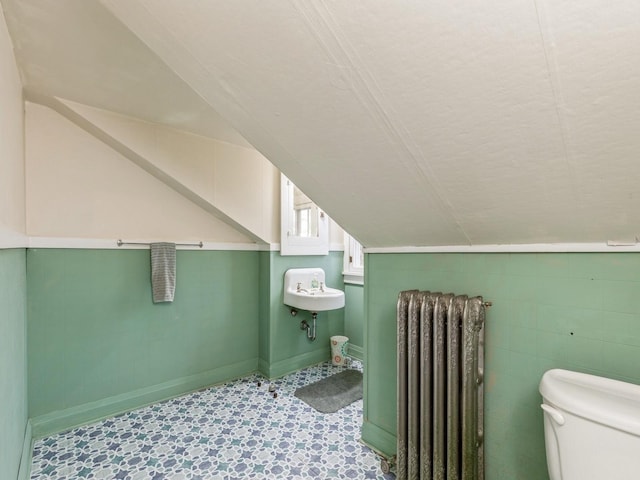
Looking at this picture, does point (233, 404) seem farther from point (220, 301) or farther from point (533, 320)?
point (533, 320)

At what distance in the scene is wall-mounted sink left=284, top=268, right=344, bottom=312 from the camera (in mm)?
2502

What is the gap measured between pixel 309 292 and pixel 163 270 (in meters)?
1.19

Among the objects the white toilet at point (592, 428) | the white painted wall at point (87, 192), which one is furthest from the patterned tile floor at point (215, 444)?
the white painted wall at point (87, 192)

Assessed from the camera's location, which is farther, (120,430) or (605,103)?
(120,430)

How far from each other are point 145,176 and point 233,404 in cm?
181

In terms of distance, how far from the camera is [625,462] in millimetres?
771

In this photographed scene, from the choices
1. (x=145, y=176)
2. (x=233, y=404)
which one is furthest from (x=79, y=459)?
(x=145, y=176)

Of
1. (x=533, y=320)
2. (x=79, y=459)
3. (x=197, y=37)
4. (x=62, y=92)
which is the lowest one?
(x=79, y=459)

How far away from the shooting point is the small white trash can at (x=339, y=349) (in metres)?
2.92

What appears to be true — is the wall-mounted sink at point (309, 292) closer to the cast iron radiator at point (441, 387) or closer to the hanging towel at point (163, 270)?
the hanging towel at point (163, 270)

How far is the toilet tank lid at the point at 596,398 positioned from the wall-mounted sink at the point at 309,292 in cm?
167

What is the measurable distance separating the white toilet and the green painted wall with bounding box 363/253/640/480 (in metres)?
0.17

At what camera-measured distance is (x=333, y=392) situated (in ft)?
7.89

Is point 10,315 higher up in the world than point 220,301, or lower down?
higher up
